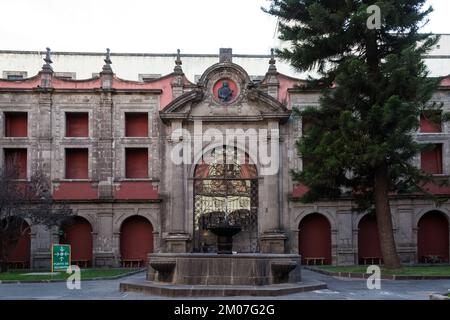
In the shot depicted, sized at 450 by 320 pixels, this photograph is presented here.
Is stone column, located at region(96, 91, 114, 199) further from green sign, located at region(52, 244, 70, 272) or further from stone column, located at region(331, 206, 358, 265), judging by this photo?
stone column, located at region(331, 206, 358, 265)

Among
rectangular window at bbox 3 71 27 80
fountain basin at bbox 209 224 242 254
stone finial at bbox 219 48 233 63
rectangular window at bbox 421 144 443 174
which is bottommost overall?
fountain basin at bbox 209 224 242 254

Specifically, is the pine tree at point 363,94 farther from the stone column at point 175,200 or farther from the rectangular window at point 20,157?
the rectangular window at point 20,157

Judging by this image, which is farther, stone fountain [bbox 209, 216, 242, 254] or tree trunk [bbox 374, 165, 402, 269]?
tree trunk [bbox 374, 165, 402, 269]

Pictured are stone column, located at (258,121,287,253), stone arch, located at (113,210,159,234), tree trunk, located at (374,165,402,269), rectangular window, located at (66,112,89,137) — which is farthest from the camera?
rectangular window, located at (66,112,89,137)

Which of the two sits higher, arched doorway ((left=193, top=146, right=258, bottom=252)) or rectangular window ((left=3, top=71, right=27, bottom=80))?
rectangular window ((left=3, top=71, right=27, bottom=80))

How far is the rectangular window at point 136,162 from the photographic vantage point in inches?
1344

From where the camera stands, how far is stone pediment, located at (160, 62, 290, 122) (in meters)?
32.5

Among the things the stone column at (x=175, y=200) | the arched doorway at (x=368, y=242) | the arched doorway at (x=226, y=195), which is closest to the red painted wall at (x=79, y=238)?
the stone column at (x=175, y=200)

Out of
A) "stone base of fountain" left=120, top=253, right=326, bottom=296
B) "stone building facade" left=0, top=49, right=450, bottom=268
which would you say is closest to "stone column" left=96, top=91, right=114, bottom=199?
"stone building facade" left=0, top=49, right=450, bottom=268

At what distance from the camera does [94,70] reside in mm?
42031

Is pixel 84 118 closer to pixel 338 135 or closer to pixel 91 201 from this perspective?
pixel 91 201

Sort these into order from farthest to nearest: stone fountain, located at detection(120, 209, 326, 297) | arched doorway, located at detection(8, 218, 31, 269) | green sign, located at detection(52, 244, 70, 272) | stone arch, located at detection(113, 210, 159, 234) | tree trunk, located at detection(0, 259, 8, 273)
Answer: stone arch, located at detection(113, 210, 159, 234)
arched doorway, located at detection(8, 218, 31, 269)
tree trunk, located at detection(0, 259, 8, 273)
green sign, located at detection(52, 244, 70, 272)
stone fountain, located at detection(120, 209, 326, 297)

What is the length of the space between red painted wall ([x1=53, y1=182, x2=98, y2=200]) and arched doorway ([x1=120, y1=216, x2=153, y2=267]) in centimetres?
244
